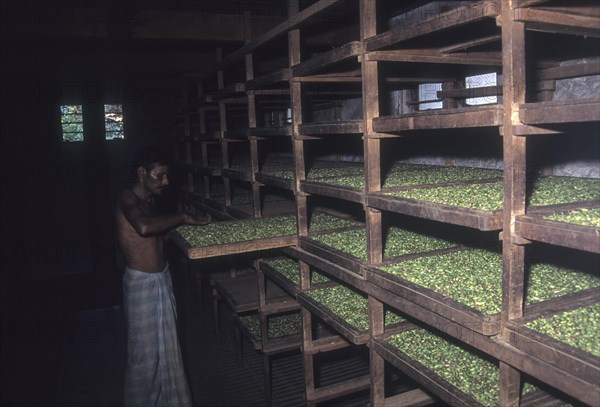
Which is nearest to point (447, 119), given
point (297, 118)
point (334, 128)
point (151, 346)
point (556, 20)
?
point (556, 20)

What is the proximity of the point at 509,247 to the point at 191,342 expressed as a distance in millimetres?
7748

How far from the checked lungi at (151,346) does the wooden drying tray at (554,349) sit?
4.52 meters

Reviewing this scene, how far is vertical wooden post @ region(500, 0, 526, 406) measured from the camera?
2.67 metres

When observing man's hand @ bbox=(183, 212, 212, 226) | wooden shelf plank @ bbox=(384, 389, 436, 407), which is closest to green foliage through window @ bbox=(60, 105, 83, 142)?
man's hand @ bbox=(183, 212, 212, 226)

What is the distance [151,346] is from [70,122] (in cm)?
1228

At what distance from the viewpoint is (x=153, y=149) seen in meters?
6.32

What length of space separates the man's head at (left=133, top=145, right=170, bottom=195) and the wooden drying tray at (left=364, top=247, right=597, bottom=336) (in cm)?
338

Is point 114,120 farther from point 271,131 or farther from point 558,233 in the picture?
point 558,233

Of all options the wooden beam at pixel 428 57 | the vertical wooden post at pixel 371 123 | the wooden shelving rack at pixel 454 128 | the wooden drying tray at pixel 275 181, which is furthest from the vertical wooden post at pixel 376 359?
the wooden beam at pixel 428 57

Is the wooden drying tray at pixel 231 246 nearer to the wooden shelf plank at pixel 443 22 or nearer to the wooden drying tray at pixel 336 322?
the wooden drying tray at pixel 336 322

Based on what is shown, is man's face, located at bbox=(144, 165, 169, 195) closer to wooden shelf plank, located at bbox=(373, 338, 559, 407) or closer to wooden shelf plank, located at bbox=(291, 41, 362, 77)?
wooden shelf plank, located at bbox=(291, 41, 362, 77)

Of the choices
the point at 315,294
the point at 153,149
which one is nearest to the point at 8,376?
the point at 153,149

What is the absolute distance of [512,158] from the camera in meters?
2.75

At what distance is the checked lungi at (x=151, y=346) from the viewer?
20.0 ft
